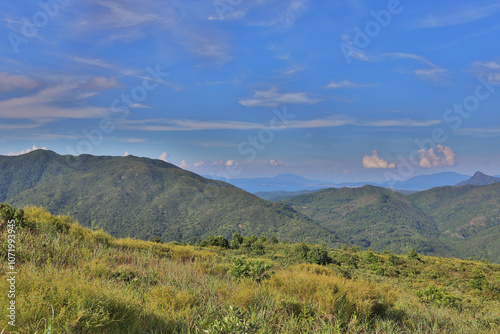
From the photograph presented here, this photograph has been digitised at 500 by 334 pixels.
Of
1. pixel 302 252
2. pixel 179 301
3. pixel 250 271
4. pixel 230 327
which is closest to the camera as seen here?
pixel 230 327

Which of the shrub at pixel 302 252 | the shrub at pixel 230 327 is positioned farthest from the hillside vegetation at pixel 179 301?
the shrub at pixel 302 252

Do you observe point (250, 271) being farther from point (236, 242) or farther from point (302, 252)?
point (236, 242)

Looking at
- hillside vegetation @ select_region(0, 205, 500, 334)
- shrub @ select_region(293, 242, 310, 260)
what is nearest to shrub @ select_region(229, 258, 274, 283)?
hillside vegetation @ select_region(0, 205, 500, 334)

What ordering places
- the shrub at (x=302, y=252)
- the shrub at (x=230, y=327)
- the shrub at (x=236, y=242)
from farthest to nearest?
the shrub at (x=236, y=242) < the shrub at (x=302, y=252) < the shrub at (x=230, y=327)

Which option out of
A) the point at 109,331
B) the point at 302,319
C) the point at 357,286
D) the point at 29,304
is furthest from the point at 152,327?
the point at 357,286

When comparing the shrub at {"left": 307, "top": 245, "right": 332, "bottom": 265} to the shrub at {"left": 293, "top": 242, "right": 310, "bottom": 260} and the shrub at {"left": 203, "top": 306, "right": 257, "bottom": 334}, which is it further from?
the shrub at {"left": 203, "top": 306, "right": 257, "bottom": 334}

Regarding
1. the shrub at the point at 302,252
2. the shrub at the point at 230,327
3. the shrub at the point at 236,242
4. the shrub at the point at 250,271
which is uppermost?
the shrub at the point at 230,327

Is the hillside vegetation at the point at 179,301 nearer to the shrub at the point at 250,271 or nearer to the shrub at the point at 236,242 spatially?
the shrub at the point at 250,271

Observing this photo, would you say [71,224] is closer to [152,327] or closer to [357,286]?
[152,327]

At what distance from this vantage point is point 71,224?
11.7 metres

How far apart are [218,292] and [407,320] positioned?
4286 mm

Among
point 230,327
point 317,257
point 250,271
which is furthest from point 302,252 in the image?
point 230,327

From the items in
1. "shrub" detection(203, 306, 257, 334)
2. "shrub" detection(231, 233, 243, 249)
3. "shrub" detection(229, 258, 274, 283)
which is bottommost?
"shrub" detection(231, 233, 243, 249)

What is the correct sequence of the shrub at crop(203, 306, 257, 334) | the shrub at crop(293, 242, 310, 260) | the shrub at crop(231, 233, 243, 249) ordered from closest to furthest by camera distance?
the shrub at crop(203, 306, 257, 334) < the shrub at crop(293, 242, 310, 260) < the shrub at crop(231, 233, 243, 249)
